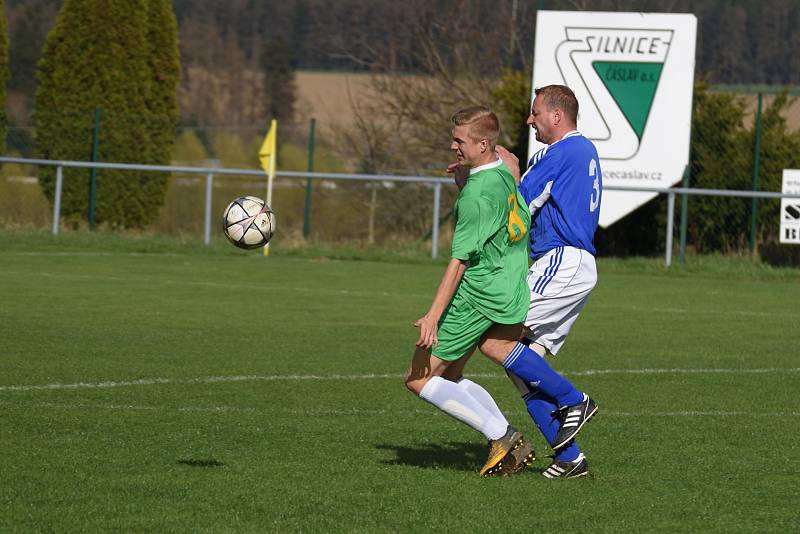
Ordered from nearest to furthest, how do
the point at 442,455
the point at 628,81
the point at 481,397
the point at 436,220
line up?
the point at 481,397 < the point at 442,455 < the point at 436,220 < the point at 628,81

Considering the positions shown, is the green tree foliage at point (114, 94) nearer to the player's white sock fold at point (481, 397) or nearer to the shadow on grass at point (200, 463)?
the shadow on grass at point (200, 463)

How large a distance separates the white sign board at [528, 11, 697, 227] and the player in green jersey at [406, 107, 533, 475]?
16490mm

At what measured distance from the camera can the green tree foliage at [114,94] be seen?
26781 mm

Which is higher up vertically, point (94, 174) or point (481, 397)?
point (94, 174)

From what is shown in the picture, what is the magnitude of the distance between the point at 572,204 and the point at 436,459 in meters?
1.52

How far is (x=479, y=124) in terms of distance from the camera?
6.64 meters

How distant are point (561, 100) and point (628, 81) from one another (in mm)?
17272

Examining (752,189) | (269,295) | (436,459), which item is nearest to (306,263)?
(269,295)

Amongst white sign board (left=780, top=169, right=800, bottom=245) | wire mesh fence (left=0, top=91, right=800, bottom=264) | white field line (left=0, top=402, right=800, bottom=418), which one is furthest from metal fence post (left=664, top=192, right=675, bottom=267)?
white field line (left=0, top=402, right=800, bottom=418)

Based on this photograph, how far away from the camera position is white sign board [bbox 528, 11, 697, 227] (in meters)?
23.5

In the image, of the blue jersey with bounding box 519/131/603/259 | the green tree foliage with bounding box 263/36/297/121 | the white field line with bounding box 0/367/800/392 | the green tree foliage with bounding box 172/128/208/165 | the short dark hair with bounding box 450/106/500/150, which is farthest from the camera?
the green tree foliage with bounding box 263/36/297/121

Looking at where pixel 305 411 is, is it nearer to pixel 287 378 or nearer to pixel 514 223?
pixel 287 378

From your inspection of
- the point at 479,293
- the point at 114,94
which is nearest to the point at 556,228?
the point at 479,293

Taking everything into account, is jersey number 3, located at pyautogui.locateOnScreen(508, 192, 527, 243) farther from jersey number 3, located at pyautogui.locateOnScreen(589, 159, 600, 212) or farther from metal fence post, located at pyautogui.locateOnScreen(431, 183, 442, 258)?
metal fence post, located at pyautogui.locateOnScreen(431, 183, 442, 258)
